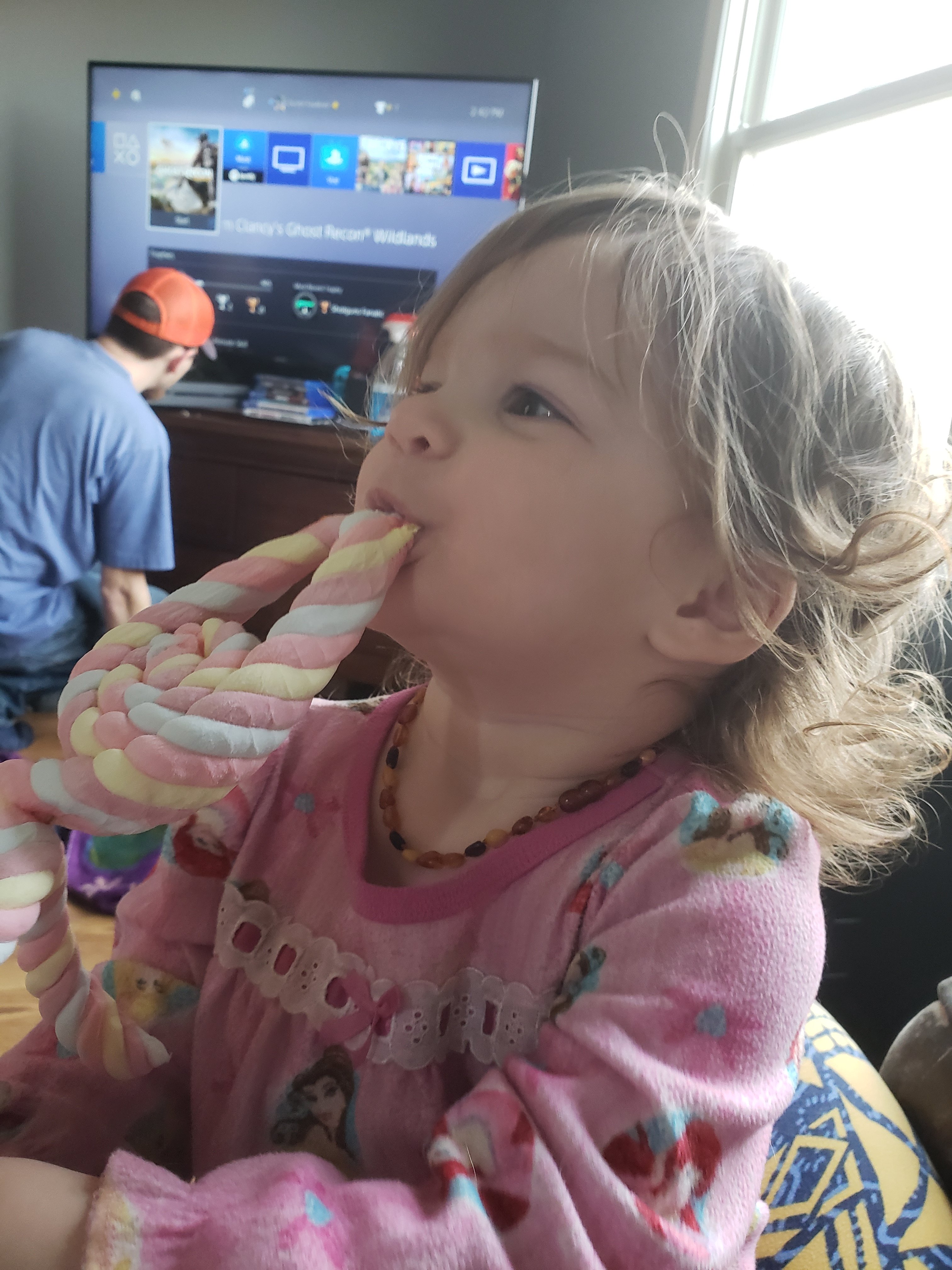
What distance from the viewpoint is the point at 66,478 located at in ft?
6.86

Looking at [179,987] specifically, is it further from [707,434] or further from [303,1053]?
[707,434]

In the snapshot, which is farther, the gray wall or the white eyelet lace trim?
the gray wall

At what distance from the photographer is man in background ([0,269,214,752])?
2031 mm

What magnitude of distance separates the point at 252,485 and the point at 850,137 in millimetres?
1763

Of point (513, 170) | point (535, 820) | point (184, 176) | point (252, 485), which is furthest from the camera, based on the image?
point (184, 176)

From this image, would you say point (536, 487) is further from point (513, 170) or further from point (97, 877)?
point (513, 170)

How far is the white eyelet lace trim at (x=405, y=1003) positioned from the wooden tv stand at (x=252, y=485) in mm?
1710

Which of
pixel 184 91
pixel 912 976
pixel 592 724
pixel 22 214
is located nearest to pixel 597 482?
pixel 592 724

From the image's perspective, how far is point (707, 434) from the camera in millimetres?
600

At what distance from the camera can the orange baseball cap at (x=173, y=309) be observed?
2365 mm

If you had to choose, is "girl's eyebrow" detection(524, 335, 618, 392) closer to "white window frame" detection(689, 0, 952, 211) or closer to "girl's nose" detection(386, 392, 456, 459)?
"girl's nose" detection(386, 392, 456, 459)

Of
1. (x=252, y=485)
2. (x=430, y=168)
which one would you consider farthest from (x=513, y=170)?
(x=252, y=485)

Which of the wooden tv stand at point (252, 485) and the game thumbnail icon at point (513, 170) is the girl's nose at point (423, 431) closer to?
the wooden tv stand at point (252, 485)

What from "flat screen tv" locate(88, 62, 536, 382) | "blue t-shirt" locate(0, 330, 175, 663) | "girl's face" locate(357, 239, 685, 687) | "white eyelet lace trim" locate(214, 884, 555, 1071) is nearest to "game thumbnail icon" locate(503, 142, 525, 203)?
"flat screen tv" locate(88, 62, 536, 382)
